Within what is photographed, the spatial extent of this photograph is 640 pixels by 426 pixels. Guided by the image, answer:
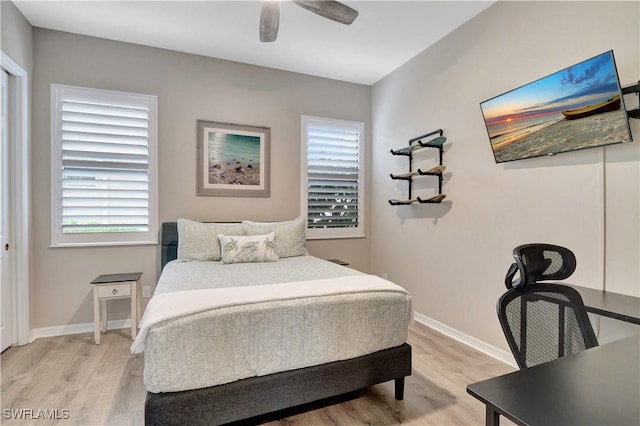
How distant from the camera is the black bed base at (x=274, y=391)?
152 cm

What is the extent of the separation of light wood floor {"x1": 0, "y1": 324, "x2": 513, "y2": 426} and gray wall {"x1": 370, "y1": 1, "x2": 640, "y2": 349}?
0.59 m

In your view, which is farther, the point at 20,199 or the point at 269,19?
the point at 20,199

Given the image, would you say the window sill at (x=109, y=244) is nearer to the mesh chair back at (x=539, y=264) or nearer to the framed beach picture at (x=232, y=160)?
the framed beach picture at (x=232, y=160)

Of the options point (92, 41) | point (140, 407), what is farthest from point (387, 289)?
point (92, 41)

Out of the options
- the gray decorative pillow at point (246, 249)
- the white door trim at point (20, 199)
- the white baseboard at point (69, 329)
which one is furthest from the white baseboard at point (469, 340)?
the white door trim at point (20, 199)

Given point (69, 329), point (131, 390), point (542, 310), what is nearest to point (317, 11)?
point (542, 310)

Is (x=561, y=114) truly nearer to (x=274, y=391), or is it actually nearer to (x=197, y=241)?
(x=274, y=391)

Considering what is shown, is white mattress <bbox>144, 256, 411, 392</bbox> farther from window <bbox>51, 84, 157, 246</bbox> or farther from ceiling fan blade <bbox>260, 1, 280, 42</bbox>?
ceiling fan blade <bbox>260, 1, 280, 42</bbox>

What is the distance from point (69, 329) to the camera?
3.15 metres

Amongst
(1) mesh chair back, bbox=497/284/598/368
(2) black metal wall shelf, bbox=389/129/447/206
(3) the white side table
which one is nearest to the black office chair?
(1) mesh chair back, bbox=497/284/598/368

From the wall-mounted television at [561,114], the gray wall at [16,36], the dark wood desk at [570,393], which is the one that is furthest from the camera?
the gray wall at [16,36]

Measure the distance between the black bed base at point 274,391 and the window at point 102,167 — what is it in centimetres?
228

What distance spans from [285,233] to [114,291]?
5.43ft

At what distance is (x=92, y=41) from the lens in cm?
320
